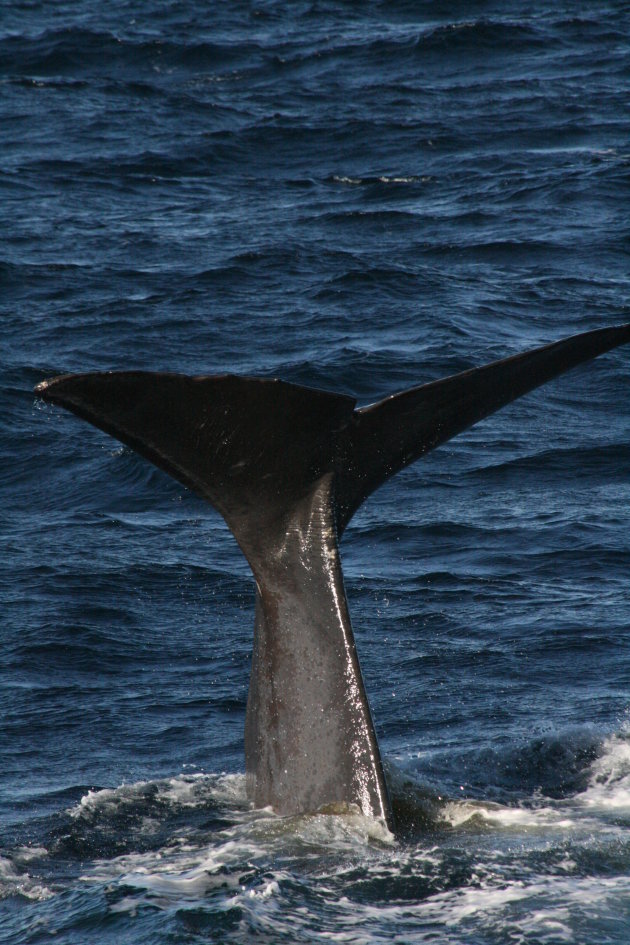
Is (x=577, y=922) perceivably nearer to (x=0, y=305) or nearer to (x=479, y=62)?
(x=0, y=305)

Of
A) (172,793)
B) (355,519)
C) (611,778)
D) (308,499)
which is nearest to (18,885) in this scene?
(172,793)

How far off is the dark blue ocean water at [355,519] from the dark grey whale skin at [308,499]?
0.96ft

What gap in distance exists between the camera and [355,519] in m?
11.4

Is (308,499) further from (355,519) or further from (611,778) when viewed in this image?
(355,519)

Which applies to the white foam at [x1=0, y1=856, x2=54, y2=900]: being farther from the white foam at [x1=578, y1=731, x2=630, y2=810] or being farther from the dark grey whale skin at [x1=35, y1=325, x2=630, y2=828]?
the white foam at [x1=578, y1=731, x2=630, y2=810]

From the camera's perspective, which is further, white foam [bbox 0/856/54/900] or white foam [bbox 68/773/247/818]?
white foam [bbox 68/773/247/818]

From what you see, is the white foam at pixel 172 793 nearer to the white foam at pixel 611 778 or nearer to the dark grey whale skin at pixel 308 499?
the dark grey whale skin at pixel 308 499

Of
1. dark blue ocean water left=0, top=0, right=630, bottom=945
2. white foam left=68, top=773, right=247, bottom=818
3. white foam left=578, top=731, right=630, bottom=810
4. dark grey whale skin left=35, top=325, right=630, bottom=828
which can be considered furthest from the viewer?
white foam left=68, top=773, right=247, bottom=818

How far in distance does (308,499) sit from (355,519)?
5724 mm

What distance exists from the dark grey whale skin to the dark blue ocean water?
0.96 ft

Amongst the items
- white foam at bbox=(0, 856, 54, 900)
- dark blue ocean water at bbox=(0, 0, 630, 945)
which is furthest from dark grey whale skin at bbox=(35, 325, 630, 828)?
white foam at bbox=(0, 856, 54, 900)

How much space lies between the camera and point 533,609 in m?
9.33

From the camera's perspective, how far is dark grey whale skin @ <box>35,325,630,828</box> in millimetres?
5289

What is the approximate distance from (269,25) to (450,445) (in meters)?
23.0
